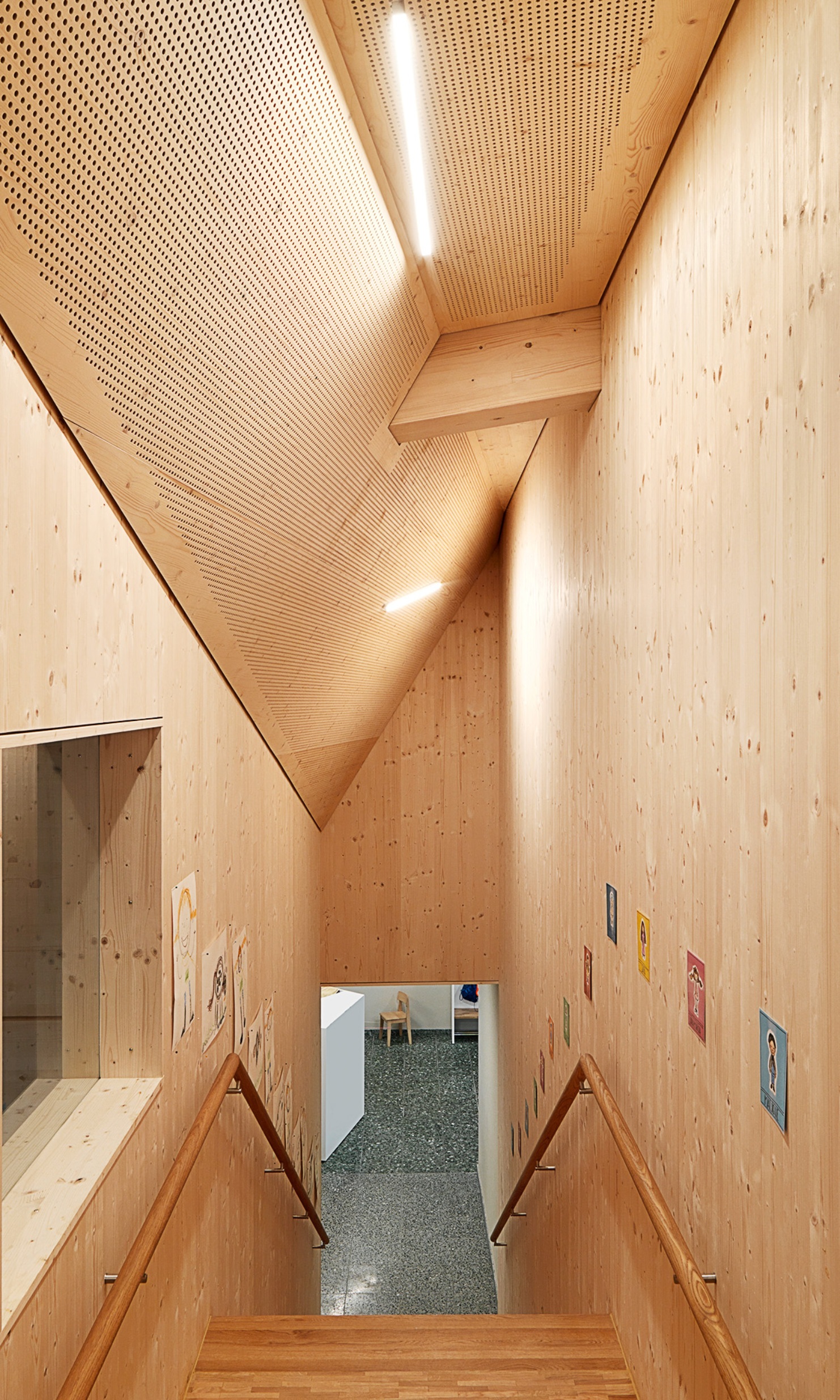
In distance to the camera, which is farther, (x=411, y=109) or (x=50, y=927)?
(x=50, y=927)

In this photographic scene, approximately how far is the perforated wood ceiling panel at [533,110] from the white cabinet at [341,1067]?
24.3 ft

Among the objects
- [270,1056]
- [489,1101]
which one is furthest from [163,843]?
[489,1101]

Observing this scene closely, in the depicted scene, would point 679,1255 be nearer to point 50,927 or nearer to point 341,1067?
point 50,927

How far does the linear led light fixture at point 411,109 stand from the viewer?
1.82 metres

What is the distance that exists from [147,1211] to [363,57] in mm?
2918

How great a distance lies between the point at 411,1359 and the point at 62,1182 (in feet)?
5.49

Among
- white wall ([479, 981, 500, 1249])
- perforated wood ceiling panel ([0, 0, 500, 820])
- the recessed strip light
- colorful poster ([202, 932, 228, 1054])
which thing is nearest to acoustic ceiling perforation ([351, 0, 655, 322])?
perforated wood ceiling panel ([0, 0, 500, 820])

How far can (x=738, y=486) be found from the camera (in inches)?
69.8

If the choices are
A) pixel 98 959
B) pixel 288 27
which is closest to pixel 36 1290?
pixel 98 959

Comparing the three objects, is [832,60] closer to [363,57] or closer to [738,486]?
[738,486]

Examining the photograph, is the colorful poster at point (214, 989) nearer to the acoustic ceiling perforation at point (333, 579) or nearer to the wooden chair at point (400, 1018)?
the acoustic ceiling perforation at point (333, 579)

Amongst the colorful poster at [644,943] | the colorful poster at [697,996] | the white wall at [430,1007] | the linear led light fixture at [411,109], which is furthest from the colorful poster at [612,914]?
the white wall at [430,1007]

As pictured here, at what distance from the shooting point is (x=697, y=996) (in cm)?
207

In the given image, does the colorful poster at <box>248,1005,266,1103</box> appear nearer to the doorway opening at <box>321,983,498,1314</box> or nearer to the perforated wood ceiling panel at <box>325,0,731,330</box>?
the doorway opening at <box>321,983,498,1314</box>
